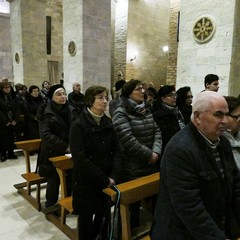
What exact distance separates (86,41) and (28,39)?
11.8 ft

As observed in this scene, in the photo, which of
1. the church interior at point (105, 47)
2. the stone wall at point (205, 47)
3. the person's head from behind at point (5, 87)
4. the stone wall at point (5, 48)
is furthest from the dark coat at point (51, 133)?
the stone wall at point (5, 48)

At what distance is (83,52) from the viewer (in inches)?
261

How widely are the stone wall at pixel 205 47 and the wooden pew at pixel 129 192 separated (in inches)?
123

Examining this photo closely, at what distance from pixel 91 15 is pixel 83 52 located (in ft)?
3.25

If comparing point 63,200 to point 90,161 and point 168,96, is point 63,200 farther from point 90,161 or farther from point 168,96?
point 168,96

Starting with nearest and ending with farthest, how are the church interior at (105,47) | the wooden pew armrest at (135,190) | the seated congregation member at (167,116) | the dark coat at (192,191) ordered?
the dark coat at (192,191)
the wooden pew armrest at (135,190)
the seated congregation member at (167,116)
the church interior at (105,47)

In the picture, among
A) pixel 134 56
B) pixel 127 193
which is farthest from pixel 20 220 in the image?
pixel 134 56

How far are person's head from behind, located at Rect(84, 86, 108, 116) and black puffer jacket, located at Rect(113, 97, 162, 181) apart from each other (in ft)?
1.11

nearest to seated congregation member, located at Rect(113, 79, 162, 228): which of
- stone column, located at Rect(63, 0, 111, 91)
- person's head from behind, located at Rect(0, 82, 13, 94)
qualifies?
person's head from behind, located at Rect(0, 82, 13, 94)

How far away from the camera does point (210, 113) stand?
1330 millimetres

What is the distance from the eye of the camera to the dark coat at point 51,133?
2.89 metres

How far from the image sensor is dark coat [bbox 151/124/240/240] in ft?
4.20

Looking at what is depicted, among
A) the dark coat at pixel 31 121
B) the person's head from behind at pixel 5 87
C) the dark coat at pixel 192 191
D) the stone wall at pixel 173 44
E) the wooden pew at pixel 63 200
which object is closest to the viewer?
the dark coat at pixel 192 191

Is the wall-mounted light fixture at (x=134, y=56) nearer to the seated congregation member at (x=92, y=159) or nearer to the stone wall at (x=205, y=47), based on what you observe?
the stone wall at (x=205, y=47)
